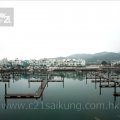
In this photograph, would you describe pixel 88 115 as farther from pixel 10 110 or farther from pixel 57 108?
pixel 10 110

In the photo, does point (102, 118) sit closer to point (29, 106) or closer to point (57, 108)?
point (57, 108)

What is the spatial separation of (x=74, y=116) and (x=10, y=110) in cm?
697

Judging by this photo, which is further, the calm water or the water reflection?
A: the water reflection

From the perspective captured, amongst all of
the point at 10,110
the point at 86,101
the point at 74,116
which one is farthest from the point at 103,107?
the point at 10,110

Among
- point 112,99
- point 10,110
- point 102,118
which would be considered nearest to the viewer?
point 102,118

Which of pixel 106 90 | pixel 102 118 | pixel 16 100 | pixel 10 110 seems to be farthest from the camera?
pixel 106 90

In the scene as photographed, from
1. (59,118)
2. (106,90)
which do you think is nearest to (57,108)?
(59,118)

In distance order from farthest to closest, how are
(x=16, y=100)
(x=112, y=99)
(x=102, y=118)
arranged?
(x=112, y=99) → (x=16, y=100) → (x=102, y=118)

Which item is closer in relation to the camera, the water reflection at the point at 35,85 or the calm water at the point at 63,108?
the calm water at the point at 63,108

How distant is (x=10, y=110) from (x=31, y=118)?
11.6 feet

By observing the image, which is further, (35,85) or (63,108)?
(35,85)

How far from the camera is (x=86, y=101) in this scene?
920 inches

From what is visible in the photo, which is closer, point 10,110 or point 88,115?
point 88,115

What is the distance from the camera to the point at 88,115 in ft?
59.3
